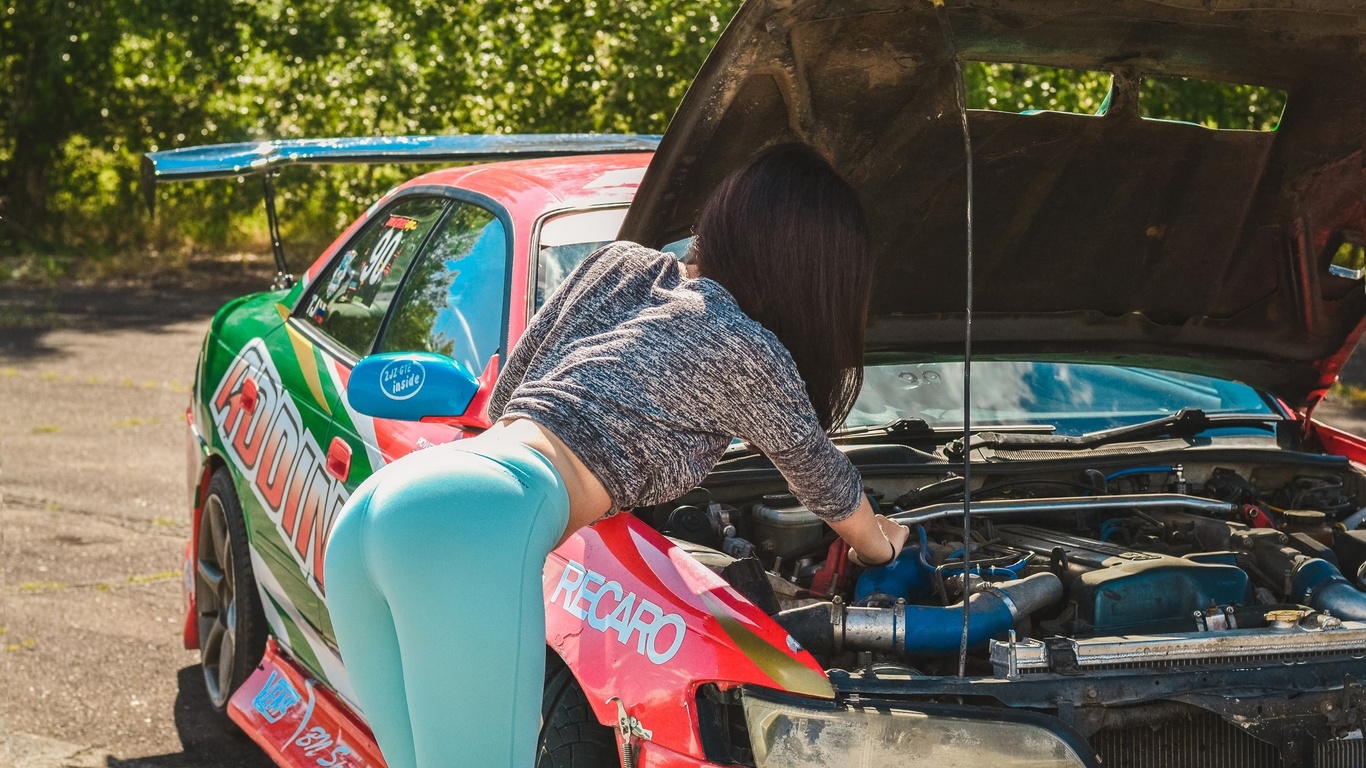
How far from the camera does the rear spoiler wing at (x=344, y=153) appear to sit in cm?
478

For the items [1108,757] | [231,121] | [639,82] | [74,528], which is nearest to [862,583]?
[1108,757]

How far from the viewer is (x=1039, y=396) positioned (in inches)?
163

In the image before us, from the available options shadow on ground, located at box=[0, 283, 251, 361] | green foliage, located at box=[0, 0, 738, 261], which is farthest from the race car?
shadow on ground, located at box=[0, 283, 251, 361]

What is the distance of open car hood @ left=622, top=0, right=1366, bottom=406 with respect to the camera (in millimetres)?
2955

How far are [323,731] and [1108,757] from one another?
2.09 meters

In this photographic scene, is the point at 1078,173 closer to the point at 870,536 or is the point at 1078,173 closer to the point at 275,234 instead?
the point at 870,536

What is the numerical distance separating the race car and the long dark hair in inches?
10.2

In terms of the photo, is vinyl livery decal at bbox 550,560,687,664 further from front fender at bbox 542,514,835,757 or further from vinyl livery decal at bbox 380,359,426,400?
vinyl livery decal at bbox 380,359,426,400

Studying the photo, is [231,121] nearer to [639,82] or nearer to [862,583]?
[639,82]

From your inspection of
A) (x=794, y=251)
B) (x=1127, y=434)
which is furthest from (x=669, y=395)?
(x=1127, y=434)

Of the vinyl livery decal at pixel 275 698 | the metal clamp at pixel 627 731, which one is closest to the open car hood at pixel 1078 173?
the metal clamp at pixel 627 731

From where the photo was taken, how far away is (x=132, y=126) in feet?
60.7

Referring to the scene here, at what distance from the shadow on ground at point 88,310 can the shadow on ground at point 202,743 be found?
7.65 metres

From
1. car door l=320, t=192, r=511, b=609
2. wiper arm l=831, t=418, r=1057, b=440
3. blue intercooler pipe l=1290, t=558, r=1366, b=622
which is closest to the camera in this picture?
blue intercooler pipe l=1290, t=558, r=1366, b=622
